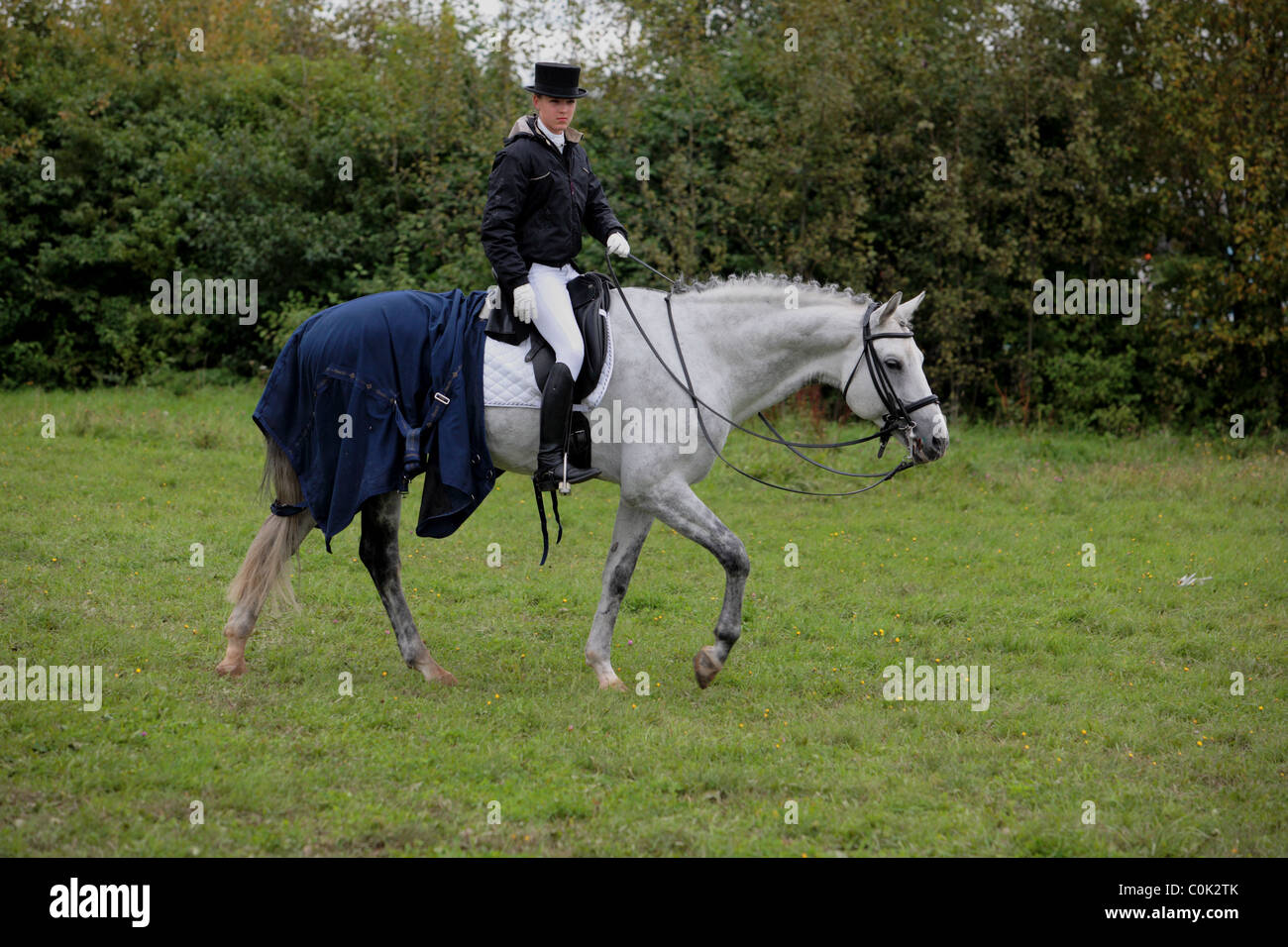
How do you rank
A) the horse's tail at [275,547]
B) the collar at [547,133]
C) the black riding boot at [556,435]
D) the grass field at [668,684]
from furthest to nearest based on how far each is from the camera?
the horse's tail at [275,547]
the collar at [547,133]
the black riding boot at [556,435]
the grass field at [668,684]

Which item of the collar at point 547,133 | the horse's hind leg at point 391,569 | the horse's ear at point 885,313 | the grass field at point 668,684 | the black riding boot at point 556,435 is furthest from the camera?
the horse's hind leg at point 391,569

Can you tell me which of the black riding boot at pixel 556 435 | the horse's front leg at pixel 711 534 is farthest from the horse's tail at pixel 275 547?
the horse's front leg at pixel 711 534

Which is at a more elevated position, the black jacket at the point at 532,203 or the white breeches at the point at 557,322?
the black jacket at the point at 532,203

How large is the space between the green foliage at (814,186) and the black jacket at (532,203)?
9.15 m

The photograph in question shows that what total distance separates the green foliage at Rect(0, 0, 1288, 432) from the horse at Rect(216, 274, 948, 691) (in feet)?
30.0

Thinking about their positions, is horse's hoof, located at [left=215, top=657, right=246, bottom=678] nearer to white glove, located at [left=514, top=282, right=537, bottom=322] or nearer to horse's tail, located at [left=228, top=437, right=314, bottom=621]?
horse's tail, located at [left=228, top=437, right=314, bottom=621]

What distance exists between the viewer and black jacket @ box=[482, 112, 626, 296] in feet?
20.6

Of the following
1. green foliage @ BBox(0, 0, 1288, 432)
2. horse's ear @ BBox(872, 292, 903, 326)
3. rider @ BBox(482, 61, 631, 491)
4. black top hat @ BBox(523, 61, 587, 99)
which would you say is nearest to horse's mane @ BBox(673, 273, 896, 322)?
horse's ear @ BBox(872, 292, 903, 326)

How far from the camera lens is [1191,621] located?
8.18 meters

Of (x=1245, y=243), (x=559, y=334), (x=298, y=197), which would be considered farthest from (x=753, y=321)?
(x=298, y=197)

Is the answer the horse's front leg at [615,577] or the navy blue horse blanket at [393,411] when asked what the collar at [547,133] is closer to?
the navy blue horse blanket at [393,411]

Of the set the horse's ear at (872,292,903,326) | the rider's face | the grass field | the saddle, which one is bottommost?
the grass field

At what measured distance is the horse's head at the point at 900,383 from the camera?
640 centimetres

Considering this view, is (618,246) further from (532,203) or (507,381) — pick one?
(507,381)
